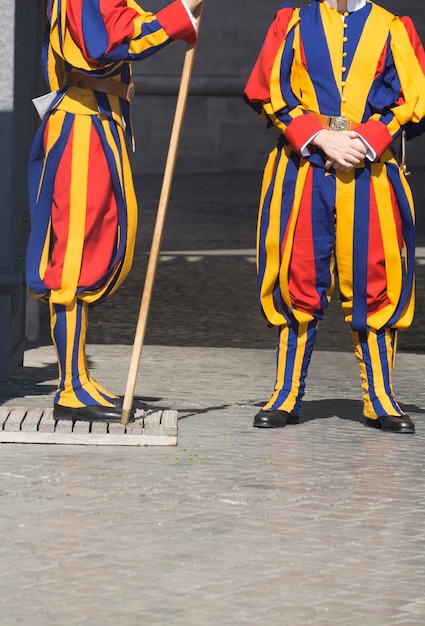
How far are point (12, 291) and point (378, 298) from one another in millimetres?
1814

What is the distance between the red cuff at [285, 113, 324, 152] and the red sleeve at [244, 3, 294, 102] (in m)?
0.21

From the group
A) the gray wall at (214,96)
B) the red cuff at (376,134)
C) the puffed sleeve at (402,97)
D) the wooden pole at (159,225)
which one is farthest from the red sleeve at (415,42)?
the gray wall at (214,96)

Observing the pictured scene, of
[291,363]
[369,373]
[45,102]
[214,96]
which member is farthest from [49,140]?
[214,96]

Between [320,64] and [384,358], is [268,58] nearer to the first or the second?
[320,64]

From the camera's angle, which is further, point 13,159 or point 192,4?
point 13,159

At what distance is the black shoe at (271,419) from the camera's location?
589 centimetres

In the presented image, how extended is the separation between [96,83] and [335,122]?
3.12ft

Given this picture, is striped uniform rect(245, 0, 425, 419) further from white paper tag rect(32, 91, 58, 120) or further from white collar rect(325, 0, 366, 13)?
white paper tag rect(32, 91, 58, 120)

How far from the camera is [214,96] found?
2280 cm

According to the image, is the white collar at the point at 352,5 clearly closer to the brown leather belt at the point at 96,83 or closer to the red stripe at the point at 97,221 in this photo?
the brown leather belt at the point at 96,83

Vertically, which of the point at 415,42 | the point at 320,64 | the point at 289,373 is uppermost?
the point at 415,42

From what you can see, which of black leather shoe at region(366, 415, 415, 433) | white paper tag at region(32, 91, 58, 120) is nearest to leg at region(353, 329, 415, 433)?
black leather shoe at region(366, 415, 415, 433)

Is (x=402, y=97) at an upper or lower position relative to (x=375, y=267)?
upper

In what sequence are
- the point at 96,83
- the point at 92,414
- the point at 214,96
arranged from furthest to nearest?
the point at 214,96 < the point at 92,414 < the point at 96,83
